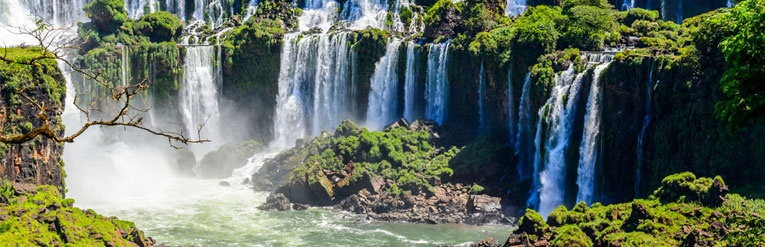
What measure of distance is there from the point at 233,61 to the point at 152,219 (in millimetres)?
22731

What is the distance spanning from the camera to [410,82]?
183ft

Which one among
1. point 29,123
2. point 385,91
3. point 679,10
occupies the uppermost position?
point 679,10

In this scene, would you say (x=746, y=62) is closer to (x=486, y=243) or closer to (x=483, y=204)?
(x=486, y=243)

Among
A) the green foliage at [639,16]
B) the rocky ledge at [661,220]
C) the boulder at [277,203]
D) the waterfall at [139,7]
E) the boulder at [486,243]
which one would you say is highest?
the waterfall at [139,7]

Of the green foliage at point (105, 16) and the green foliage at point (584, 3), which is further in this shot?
the green foliage at point (105, 16)

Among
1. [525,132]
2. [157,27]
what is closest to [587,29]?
[525,132]

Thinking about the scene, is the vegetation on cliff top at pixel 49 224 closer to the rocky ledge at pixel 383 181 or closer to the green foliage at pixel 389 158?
the rocky ledge at pixel 383 181

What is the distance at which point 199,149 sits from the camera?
63.8 metres

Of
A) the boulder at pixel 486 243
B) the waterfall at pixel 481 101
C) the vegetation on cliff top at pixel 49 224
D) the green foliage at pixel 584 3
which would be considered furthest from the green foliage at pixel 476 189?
the vegetation on cliff top at pixel 49 224

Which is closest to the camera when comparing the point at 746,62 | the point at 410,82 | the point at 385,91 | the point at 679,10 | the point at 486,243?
the point at 746,62

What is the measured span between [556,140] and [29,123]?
91.9ft

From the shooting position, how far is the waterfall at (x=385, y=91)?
5709 cm

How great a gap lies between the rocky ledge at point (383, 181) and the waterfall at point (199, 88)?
13.8 metres

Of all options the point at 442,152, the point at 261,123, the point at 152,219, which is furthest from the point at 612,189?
the point at 261,123
